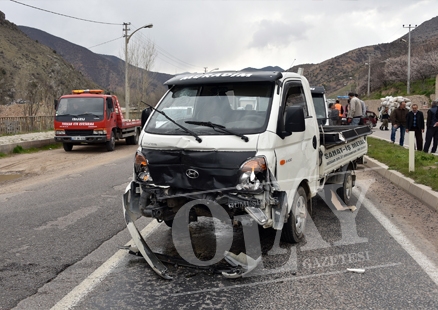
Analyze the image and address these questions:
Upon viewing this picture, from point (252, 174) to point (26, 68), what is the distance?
73309 mm

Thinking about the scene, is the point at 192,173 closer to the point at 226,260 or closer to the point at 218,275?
the point at 226,260

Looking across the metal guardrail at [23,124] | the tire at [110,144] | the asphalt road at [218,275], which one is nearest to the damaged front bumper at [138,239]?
the asphalt road at [218,275]

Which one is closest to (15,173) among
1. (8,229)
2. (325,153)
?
(8,229)

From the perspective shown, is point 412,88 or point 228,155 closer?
point 228,155

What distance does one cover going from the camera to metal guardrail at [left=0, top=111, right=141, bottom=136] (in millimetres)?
23766

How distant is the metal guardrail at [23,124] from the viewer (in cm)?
2377

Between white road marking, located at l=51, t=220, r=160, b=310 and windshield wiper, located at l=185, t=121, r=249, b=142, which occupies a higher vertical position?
windshield wiper, located at l=185, t=121, r=249, b=142

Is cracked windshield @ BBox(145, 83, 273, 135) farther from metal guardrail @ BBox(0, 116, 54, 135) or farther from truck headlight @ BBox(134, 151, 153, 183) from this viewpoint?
metal guardrail @ BBox(0, 116, 54, 135)

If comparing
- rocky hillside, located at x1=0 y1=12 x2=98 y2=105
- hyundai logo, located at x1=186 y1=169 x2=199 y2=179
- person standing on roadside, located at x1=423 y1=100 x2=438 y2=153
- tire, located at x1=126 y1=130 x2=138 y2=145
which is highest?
rocky hillside, located at x1=0 y1=12 x2=98 y2=105

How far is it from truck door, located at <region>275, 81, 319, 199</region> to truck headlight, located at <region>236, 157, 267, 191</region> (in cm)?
31

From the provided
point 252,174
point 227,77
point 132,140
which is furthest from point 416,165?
point 132,140

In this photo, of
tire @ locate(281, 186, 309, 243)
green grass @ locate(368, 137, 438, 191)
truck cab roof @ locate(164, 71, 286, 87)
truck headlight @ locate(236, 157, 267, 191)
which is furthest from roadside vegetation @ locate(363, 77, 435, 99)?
truck headlight @ locate(236, 157, 267, 191)

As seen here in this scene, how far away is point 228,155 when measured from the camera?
481 cm

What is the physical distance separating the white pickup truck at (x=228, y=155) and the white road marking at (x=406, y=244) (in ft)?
4.14
